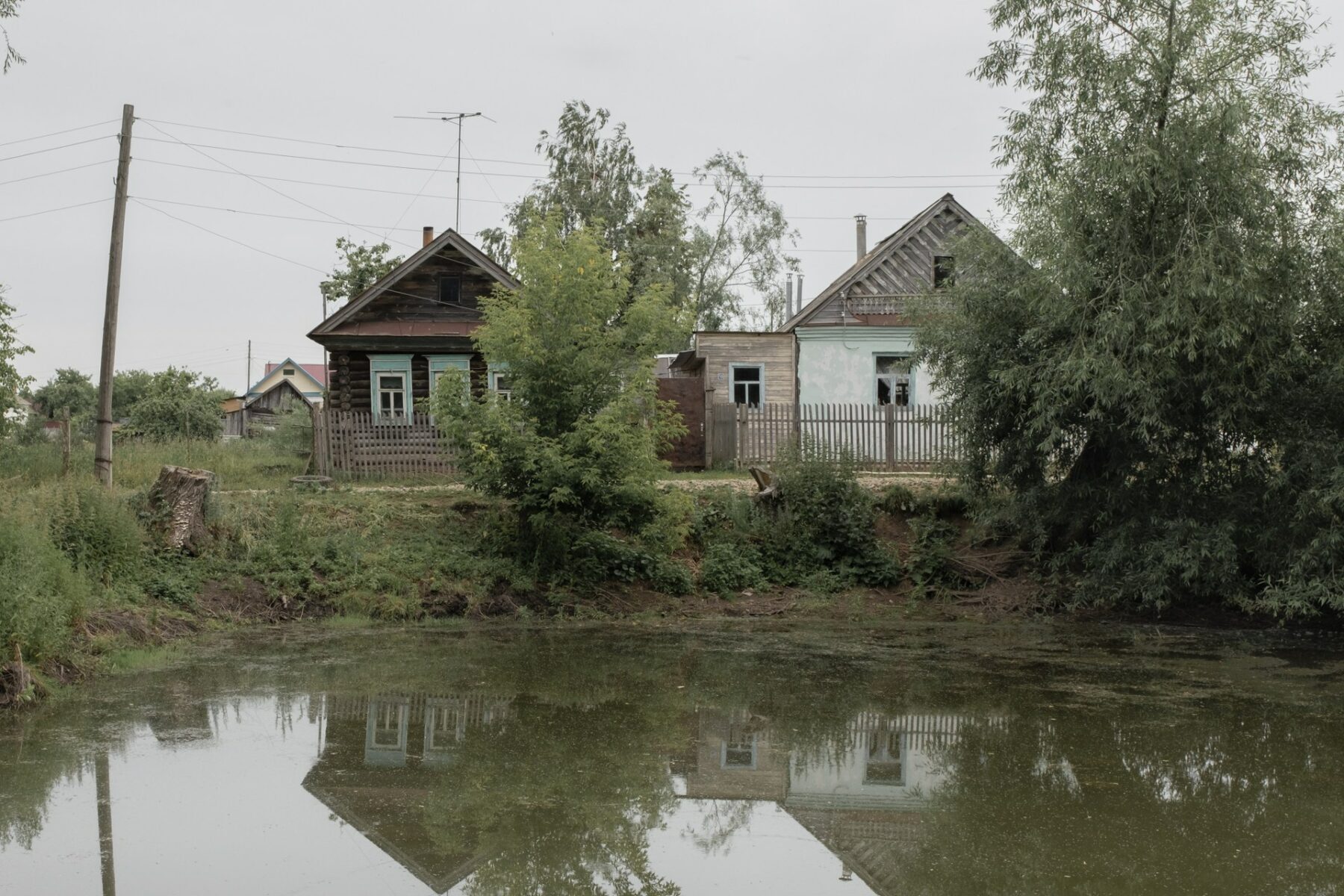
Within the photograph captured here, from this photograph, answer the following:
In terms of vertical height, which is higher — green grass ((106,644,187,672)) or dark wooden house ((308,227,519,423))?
dark wooden house ((308,227,519,423))

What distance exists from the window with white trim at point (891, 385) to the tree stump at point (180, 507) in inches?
613

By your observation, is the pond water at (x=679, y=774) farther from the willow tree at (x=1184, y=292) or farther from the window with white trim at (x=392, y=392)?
the window with white trim at (x=392, y=392)

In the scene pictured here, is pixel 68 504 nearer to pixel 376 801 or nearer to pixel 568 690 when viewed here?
pixel 568 690

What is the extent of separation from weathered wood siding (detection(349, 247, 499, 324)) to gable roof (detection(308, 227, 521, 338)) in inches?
10.2

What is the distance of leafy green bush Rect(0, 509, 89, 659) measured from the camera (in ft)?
34.8

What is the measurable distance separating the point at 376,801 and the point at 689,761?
7.52 feet

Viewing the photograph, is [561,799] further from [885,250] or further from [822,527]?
[885,250]

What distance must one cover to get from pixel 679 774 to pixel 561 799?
3.67 feet

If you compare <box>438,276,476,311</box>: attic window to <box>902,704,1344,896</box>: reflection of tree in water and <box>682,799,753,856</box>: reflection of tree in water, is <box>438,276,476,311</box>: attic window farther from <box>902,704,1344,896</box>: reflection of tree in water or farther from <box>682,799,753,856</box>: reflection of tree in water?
<box>682,799,753,856</box>: reflection of tree in water

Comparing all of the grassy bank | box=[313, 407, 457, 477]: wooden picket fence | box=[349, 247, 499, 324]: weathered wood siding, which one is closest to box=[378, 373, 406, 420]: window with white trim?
box=[349, 247, 499, 324]: weathered wood siding

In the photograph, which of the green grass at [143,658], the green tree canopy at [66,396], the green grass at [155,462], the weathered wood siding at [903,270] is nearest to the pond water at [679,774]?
the green grass at [143,658]

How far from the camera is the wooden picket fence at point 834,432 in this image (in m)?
22.9

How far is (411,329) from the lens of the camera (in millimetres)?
25625

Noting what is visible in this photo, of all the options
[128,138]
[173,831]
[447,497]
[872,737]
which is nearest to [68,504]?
[447,497]
